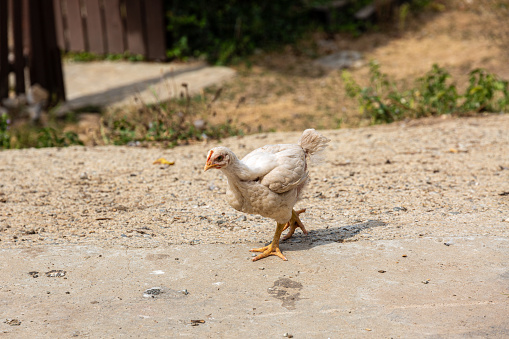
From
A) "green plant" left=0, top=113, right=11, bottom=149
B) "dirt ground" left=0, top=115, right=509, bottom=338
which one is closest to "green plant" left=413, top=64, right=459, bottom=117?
"dirt ground" left=0, top=115, right=509, bottom=338

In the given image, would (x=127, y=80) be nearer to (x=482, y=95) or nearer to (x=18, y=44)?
(x=18, y=44)

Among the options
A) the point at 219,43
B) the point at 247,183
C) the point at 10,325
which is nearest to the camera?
the point at 10,325

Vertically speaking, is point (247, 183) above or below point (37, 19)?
below

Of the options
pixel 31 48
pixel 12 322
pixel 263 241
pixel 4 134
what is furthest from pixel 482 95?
pixel 31 48

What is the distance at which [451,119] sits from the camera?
7.36 metres

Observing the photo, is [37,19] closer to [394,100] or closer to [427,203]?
[394,100]

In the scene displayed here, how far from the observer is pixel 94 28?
12.0m

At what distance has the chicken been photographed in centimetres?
375

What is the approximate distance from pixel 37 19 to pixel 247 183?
288 inches

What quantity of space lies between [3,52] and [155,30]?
3479 millimetres

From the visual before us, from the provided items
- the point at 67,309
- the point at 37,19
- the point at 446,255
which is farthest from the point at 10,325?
the point at 37,19

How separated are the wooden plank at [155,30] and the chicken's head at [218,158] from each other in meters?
8.77

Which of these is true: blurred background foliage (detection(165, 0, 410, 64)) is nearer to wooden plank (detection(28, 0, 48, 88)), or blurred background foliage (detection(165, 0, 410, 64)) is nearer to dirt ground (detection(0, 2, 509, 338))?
wooden plank (detection(28, 0, 48, 88))

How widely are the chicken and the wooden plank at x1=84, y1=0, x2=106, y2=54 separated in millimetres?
8905
